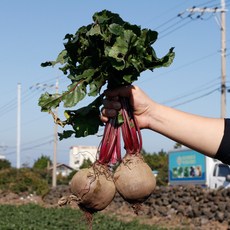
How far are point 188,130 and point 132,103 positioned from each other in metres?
0.36

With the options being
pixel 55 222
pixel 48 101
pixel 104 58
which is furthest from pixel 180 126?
pixel 55 222

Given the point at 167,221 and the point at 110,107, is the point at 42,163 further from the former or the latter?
the point at 110,107

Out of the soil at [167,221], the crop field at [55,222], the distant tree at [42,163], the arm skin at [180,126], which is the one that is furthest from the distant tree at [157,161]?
the arm skin at [180,126]

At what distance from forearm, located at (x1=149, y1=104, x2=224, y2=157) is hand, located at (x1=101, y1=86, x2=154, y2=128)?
0.04m

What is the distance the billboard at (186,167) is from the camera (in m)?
28.6

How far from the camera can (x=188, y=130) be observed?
10.7 ft

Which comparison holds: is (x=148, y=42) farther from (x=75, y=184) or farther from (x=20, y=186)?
(x=20, y=186)

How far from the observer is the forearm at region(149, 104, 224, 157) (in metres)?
3.25

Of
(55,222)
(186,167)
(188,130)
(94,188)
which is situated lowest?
(94,188)

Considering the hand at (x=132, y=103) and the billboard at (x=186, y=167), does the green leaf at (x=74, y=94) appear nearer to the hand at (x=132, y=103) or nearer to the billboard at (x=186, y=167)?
the hand at (x=132, y=103)

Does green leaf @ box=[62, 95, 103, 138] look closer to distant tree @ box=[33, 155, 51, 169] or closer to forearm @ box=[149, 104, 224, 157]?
forearm @ box=[149, 104, 224, 157]

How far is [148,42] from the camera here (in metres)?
3.09

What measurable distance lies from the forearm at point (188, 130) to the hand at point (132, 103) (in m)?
0.04

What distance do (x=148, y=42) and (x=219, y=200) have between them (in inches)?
563
